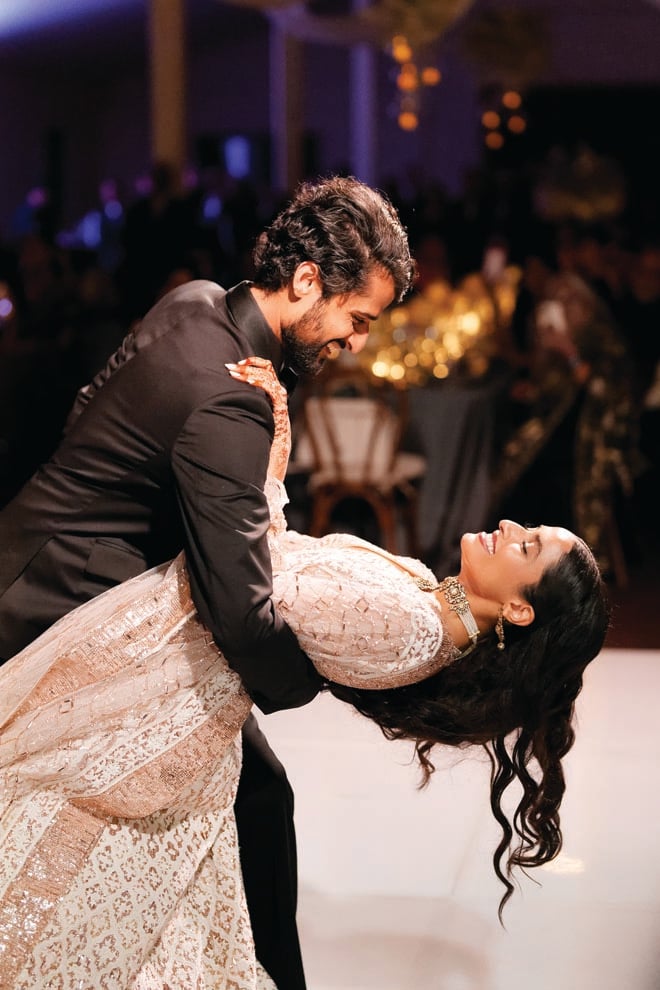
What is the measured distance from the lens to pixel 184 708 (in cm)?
175

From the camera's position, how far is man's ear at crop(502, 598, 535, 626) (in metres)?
1.84

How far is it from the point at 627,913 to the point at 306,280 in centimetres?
134

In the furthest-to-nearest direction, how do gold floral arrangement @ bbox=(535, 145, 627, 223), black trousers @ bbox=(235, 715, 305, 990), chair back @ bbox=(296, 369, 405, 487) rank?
gold floral arrangement @ bbox=(535, 145, 627, 223) < chair back @ bbox=(296, 369, 405, 487) < black trousers @ bbox=(235, 715, 305, 990)

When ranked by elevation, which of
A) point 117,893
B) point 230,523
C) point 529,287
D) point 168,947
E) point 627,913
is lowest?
point 529,287

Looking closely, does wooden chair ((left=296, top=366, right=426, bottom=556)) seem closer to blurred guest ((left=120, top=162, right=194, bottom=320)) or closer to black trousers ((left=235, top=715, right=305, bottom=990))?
blurred guest ((left=120, top=162, right=194, bottom=320))

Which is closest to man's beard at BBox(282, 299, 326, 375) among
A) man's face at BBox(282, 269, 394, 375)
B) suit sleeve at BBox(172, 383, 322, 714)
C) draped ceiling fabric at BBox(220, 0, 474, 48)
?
man's face at BBox(282, 269, 394, 375)

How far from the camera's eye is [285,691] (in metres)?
1.74

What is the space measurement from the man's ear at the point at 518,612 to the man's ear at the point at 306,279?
527 millimetres

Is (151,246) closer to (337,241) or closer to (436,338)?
(436,338)

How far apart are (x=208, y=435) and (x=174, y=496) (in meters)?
0.21

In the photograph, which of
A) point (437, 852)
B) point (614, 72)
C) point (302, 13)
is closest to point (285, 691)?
point (437, 852)

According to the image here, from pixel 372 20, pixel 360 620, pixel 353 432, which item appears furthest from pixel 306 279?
pixel 372 20

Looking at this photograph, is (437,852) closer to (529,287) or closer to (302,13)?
(529,287)

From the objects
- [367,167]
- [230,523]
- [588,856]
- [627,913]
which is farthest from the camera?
[367,167]
